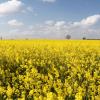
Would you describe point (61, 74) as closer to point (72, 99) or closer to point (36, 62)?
point (36, 62)

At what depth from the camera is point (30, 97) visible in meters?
7.55

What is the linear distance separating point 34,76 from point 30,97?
3.29ft

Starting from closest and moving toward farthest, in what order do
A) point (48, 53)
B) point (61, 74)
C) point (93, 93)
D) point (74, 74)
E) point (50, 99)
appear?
1. point (50, 99)
2. point (93, 93)
3. point (74, 74)
4. point (61, 74)
5. point (48, 53)

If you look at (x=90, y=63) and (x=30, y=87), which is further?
(x=90, y=63)

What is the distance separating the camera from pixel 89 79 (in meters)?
8.17

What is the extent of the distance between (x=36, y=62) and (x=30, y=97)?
4.78 metres

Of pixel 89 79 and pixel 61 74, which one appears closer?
pixel 89 79

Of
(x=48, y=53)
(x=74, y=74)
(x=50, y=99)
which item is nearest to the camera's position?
(x=50, y=99)

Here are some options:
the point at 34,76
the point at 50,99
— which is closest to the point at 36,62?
the point at 34,76

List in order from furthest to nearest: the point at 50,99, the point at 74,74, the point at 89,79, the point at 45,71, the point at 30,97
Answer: the point at 45,71
the point at 74,74
the point at 89,79
the point at 30,97
the point at 50,99

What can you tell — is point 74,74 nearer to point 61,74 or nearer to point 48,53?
point 61,74

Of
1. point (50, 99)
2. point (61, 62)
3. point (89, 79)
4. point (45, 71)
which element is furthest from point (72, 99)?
point (61, 62)

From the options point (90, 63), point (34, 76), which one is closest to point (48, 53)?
point (90, 63)

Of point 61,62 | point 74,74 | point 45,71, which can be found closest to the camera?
point 74,74
